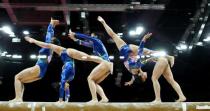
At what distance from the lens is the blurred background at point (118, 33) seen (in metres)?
11.2

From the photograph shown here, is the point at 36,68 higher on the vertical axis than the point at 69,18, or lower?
lower

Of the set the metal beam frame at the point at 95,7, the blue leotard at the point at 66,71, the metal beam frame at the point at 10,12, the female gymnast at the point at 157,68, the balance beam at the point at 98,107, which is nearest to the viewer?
the balance beam at the point at 98,107

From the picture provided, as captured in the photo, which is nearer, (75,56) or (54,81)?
(75,56)

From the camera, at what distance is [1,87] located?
1525cm

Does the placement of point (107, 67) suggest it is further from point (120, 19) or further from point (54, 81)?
point (54, 81)

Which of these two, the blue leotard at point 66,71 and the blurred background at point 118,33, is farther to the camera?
the blurred background at point 118,33

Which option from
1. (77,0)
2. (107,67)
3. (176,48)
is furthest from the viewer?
(176,48)

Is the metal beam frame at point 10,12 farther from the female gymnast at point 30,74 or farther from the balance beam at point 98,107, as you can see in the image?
the balance beam at point 98,107

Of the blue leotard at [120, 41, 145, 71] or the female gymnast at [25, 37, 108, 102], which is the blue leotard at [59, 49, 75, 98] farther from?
the blue leotard at [120, 41, 145, 71]

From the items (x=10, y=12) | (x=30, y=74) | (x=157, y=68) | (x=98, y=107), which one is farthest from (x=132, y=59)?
(x=10, y=12)

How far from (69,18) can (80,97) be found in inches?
182

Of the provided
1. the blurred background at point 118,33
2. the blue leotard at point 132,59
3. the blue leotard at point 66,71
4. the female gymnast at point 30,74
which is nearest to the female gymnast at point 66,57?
the blue leotard at point 66,71

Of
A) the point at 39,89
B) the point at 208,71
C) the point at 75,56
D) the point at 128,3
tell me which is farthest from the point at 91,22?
the point at 208,71

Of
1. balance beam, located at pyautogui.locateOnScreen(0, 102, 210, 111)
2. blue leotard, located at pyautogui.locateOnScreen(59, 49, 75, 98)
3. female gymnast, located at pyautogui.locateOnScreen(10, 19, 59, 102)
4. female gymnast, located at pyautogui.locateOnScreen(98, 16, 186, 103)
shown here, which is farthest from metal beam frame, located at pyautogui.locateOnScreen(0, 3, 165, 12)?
balance beam, located at pyautogui.locateOnScreen(0, 102, 210, 111)
